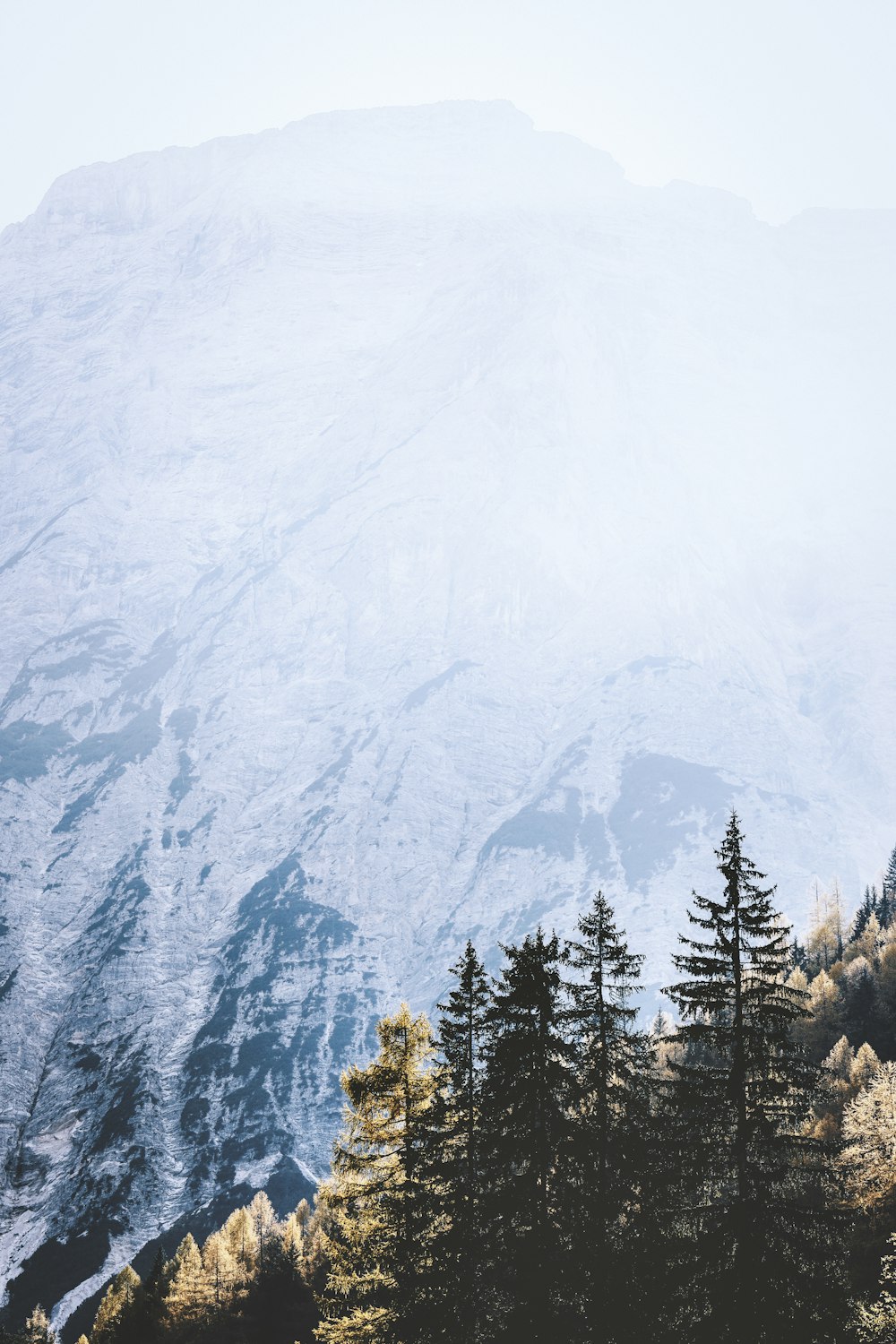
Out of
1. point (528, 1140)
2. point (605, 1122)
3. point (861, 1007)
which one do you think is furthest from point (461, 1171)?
point (861, 1007)

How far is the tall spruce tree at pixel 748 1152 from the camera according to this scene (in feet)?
67.7

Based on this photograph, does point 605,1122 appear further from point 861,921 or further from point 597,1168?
point 861,921

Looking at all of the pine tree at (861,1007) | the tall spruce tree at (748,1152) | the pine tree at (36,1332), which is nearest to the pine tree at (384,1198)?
the tall spruce tree at (748,1152)

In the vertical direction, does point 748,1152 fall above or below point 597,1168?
above

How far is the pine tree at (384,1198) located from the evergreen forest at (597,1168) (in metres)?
0.06

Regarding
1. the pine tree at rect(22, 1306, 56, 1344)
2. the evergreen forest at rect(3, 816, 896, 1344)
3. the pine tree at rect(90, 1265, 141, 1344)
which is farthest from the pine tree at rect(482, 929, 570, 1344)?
the pine tree at rect(22, 1306, 56, 1344)

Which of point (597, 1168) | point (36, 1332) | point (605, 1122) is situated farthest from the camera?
point (36, 1332)

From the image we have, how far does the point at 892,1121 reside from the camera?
43.8 m

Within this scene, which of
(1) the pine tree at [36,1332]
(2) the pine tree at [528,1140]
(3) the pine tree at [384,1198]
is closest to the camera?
(2) the pine tree at [528,1140]

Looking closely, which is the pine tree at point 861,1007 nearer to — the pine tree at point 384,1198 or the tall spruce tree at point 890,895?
the tall spruce tree at point 890,895

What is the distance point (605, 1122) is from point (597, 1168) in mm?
1566

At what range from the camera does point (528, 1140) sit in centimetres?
2484

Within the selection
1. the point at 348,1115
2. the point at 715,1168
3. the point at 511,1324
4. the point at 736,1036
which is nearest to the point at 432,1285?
the point at 511,1324

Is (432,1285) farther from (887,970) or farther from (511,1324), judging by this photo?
(887,970)
